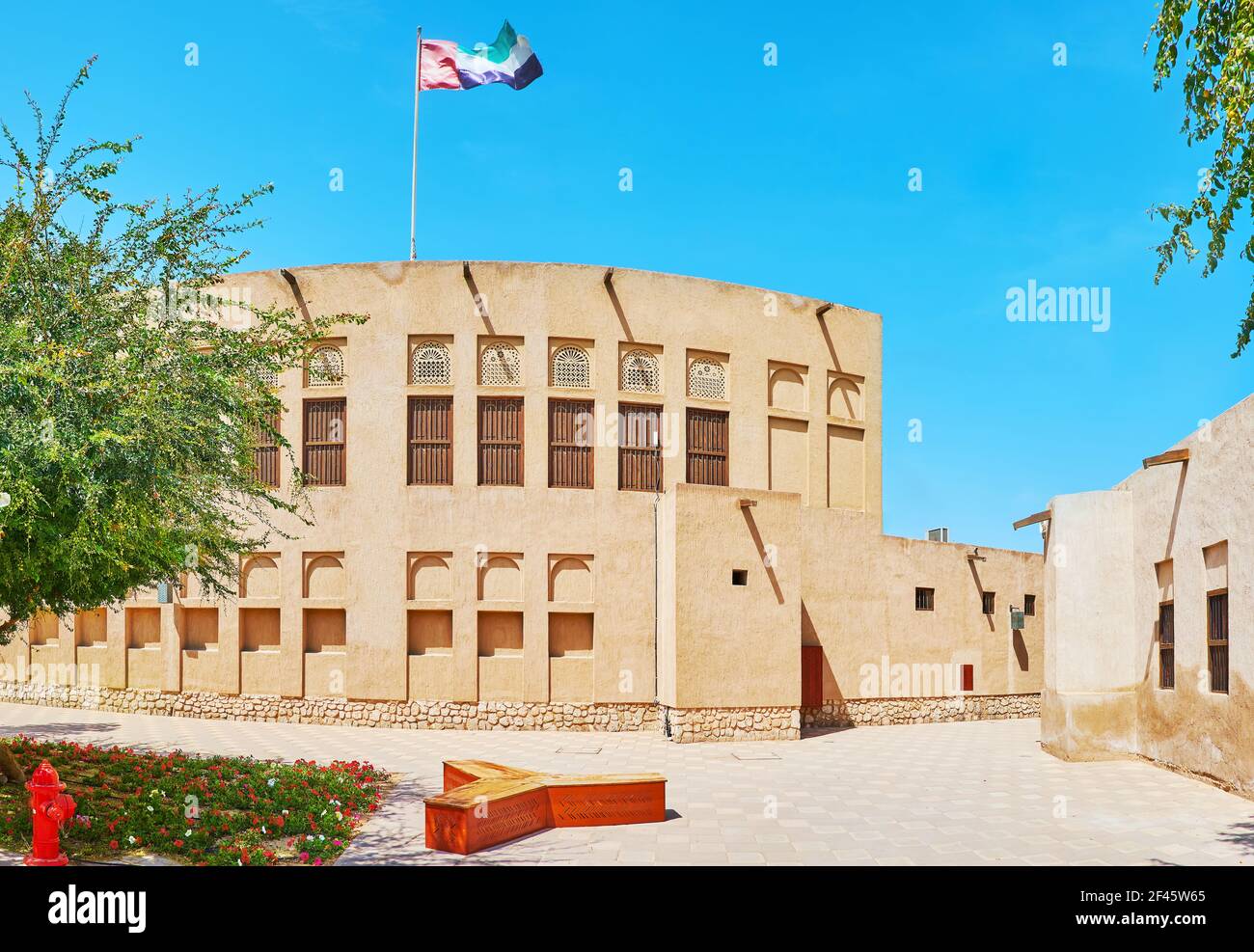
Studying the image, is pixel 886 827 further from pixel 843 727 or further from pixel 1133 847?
pixel 843 727

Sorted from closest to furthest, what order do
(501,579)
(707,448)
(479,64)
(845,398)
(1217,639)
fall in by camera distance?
1. (1217,639)
2. (501,579)
3. (707,448)
4. (479,64)
5. (845,398)

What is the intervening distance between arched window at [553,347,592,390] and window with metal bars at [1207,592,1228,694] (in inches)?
534

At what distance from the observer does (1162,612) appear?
16703 millimetres

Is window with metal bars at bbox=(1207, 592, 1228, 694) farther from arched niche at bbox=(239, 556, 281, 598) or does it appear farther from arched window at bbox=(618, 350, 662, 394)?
arched niche at bbox=(239, 556, 281, 598)

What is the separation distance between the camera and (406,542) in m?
21.7

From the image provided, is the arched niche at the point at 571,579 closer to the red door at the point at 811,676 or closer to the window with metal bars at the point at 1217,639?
the red door at the point at 811,676

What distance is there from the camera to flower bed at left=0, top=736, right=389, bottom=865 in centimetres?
1012

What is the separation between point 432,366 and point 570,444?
12.6 ft

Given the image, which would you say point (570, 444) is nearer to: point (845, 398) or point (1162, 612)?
point (845, 398)

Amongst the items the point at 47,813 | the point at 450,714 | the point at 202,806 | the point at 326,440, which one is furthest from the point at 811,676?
the point at 47,813

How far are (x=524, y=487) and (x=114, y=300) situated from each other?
11.9m
